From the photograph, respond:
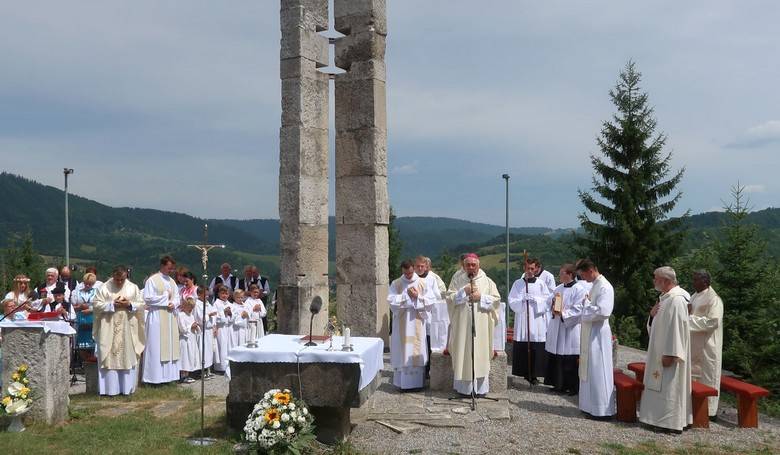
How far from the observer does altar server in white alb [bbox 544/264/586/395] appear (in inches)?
384

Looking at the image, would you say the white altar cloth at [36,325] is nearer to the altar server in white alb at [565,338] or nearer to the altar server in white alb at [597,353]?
the altar server in white alb at [597,353]

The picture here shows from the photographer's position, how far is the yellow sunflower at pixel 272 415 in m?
6.09

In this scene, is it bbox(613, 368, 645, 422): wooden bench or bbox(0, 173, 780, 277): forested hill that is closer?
bbox(613, 368, 645, 422): wooden bench

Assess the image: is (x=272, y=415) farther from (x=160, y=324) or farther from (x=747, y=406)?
(x=747, y=406)

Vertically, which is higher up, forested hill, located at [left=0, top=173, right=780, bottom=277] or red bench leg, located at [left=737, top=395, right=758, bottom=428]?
forested hill, located at [left=0, top=173, right=780, bottom=277]

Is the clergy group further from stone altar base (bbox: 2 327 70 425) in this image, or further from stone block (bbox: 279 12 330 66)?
stone block (bbox: 279 12 330 66)

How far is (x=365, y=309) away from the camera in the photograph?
1266 cm

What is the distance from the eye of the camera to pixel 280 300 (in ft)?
41.6

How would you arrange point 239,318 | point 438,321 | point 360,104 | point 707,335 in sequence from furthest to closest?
1. point 360,104
2. point 239,318
3. point 438,321
4. point 707,335

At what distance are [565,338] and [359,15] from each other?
771 cm

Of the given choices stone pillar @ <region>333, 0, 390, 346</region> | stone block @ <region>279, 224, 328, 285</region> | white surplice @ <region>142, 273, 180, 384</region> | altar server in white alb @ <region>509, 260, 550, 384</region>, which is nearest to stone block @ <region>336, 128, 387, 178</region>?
stone pillar @ <region>333, 0, 390, 346</region>

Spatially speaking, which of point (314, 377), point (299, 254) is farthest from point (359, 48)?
point (314, 377)

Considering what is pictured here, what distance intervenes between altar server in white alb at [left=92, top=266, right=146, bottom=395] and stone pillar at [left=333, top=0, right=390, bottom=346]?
4.29 m

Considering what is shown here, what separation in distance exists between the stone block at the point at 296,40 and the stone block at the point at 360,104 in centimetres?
81
